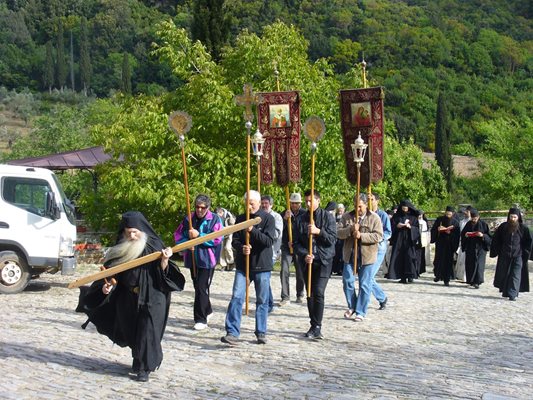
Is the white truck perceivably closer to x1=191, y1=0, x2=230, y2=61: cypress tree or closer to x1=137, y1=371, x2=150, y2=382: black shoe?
x1=137, y1=371, x2=150, y2=382: black shoe

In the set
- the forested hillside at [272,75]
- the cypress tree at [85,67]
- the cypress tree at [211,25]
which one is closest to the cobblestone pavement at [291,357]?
the forested hillside at [272,75]

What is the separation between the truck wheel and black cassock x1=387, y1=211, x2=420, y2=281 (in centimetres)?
821

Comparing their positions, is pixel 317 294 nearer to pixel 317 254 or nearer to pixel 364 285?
pixel 317 254

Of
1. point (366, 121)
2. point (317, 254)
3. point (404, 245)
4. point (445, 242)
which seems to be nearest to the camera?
point (317, 254)

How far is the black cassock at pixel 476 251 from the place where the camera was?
19672 mm

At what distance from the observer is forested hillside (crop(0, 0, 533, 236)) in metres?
24.4

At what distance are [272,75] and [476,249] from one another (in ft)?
24.3

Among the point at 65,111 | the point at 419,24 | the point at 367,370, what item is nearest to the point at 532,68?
the point at 419,24

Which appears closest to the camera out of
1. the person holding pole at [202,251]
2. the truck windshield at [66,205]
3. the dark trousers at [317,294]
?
the dark trousers at [317,294]

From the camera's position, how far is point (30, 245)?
16.4 metres

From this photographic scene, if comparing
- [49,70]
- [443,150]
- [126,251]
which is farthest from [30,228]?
[49,70]

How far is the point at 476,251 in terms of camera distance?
64.2 feet

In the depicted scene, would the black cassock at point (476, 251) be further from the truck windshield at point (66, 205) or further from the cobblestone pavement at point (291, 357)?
the truck windshield at point (66, 205)

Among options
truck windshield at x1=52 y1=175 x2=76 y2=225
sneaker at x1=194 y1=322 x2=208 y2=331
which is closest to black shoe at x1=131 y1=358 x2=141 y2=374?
sneaker at x1=194 y1=322 x2=208 y2=331
